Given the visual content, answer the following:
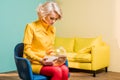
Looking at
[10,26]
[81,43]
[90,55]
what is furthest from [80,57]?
[10,26]

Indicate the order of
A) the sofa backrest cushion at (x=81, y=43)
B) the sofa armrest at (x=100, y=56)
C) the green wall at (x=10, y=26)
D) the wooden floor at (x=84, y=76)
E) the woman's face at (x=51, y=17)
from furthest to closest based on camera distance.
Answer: the sofa backrest cushion at (x=81, y=43)
the green wall at (x=10, y=26)
the sofa armrest at (x=100, y=56)
the wooden floor at (x=84, y=76)
the woman's face at (x=51, y=17)

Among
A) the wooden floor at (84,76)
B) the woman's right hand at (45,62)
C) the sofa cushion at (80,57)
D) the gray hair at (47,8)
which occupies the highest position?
the gray hair at (47,8)

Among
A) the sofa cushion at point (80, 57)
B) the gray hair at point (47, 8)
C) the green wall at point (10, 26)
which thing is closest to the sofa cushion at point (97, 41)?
the sofa cushion at point (80, 57)

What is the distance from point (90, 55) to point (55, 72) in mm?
2786

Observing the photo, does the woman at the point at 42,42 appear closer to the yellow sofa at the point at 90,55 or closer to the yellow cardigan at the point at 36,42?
the yellow cardigan at the point at 36,42

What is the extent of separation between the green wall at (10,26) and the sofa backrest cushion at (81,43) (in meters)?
1.39

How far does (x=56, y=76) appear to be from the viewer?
2301mm

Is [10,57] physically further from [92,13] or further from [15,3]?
[92,13]

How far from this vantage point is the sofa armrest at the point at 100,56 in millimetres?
4914

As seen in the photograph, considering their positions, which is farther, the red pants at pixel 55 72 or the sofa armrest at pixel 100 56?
the sofa armrest at pixel 100 56

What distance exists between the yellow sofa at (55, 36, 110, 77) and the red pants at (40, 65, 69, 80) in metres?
2.57

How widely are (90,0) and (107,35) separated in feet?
3.19

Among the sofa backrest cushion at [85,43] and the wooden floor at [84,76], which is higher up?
the sofa backrest cushion at [85,43]

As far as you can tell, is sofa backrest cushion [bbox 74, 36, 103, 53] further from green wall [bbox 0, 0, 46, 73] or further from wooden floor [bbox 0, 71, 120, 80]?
green wall [bbox 0, 0, 46, 73]
